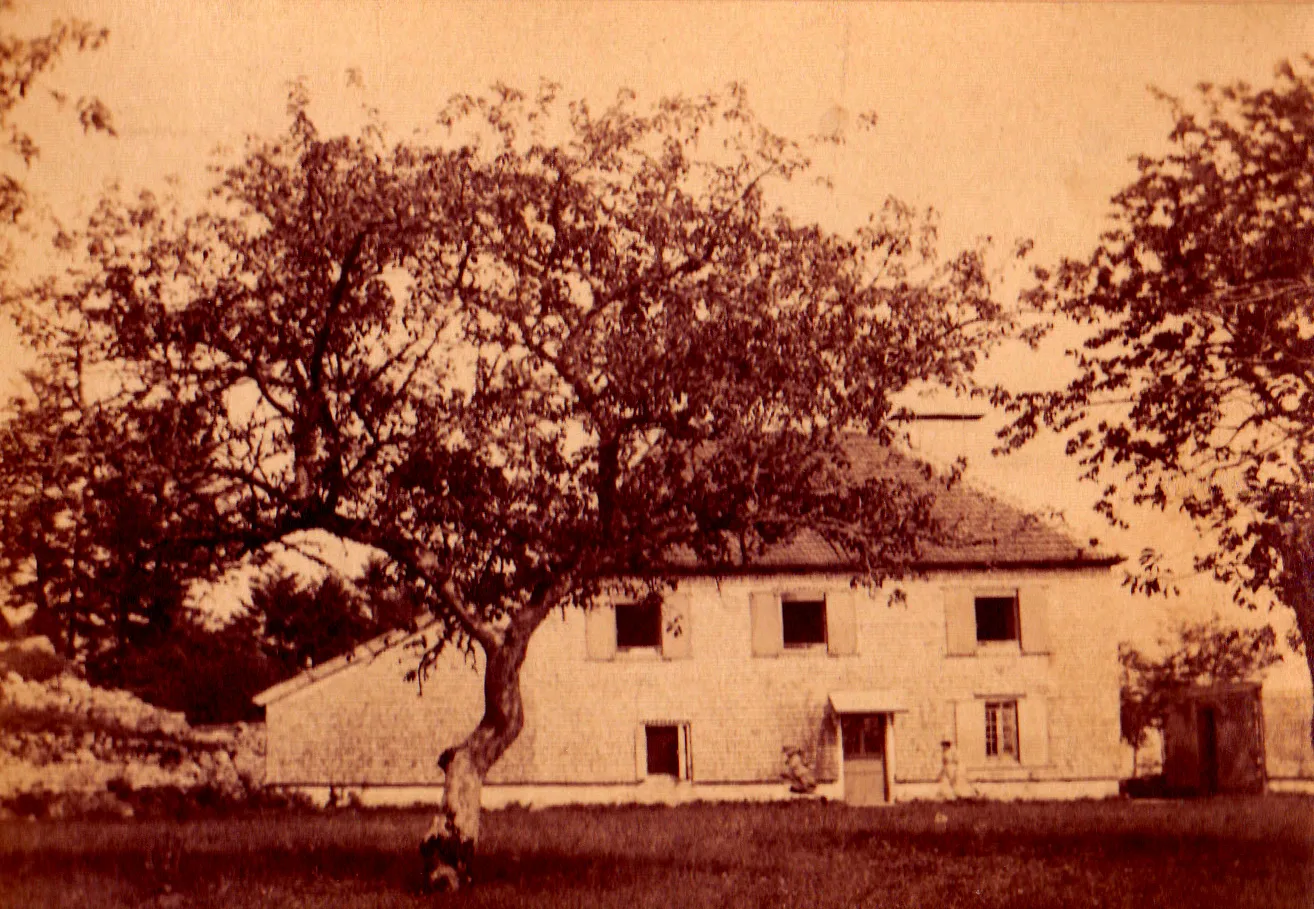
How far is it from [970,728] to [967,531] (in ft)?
6.77

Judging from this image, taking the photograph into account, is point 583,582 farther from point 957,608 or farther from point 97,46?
point 97,46

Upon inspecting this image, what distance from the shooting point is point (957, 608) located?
9.64 metres

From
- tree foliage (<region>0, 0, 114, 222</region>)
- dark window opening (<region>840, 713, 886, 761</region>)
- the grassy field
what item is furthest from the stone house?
tree foliage (<region>0, 0, 114, 222</region>)

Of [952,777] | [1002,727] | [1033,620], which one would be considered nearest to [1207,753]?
[1033,620]

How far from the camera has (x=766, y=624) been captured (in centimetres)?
1083

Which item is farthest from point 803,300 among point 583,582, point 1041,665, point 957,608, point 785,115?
point 1041,665

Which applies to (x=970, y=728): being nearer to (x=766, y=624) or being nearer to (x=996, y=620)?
(x=996, y=620)

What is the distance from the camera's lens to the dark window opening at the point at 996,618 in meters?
9.02

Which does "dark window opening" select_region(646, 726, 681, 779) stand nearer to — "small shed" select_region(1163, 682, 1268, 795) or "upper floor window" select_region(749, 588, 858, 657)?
"upper floor window" select_region(749, 588, 858, 657)

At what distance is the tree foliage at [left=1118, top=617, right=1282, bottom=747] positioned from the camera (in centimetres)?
898

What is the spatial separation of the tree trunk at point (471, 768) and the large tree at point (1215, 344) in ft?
11.6

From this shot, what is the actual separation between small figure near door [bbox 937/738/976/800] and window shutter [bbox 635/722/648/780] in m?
2.16

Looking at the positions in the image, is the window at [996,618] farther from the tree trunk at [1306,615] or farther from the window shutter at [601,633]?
the window shutter at [601,633]

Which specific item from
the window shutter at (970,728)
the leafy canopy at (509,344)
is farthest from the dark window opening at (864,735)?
the leafy canopy at (509,344)
